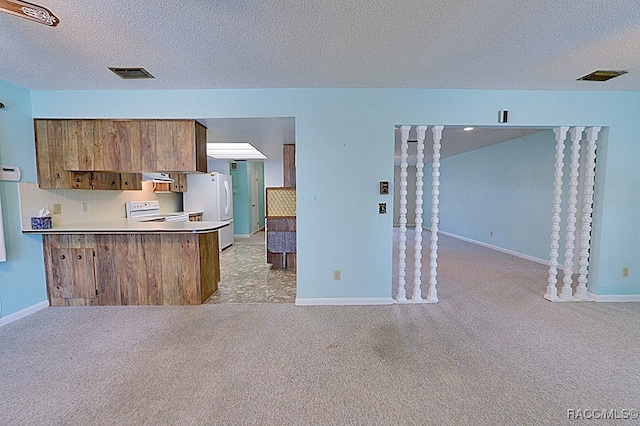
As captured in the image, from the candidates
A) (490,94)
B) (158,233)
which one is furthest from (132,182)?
(490,94)

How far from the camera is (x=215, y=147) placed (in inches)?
190

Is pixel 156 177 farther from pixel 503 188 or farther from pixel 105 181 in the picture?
pixel 503 188

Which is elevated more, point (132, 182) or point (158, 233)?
point (132, 182)

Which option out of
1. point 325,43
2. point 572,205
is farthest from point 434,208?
point 325,43

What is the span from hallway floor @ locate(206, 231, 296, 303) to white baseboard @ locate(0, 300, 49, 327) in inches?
68.0

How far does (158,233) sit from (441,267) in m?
4.14

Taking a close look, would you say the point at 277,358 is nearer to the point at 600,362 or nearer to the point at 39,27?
the point at 600,362

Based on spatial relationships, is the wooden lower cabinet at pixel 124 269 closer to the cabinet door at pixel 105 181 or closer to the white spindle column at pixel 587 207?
the cabinet door at pixel 105 181

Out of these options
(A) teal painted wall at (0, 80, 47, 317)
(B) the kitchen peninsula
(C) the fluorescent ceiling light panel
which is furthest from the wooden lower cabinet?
(C) the fluorescent ceiling light panel

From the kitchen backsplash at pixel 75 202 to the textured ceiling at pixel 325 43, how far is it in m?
1.12

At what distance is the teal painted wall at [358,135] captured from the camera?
2.81 meters

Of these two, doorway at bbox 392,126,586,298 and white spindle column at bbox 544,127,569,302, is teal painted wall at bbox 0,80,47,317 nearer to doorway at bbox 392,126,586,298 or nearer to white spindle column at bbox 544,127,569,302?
doorway at bbox 392,126,586,298

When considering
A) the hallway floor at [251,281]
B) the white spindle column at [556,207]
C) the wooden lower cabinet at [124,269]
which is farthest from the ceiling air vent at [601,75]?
the wooden lower cabinet at [124,269]

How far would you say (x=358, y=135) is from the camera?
112 inches
